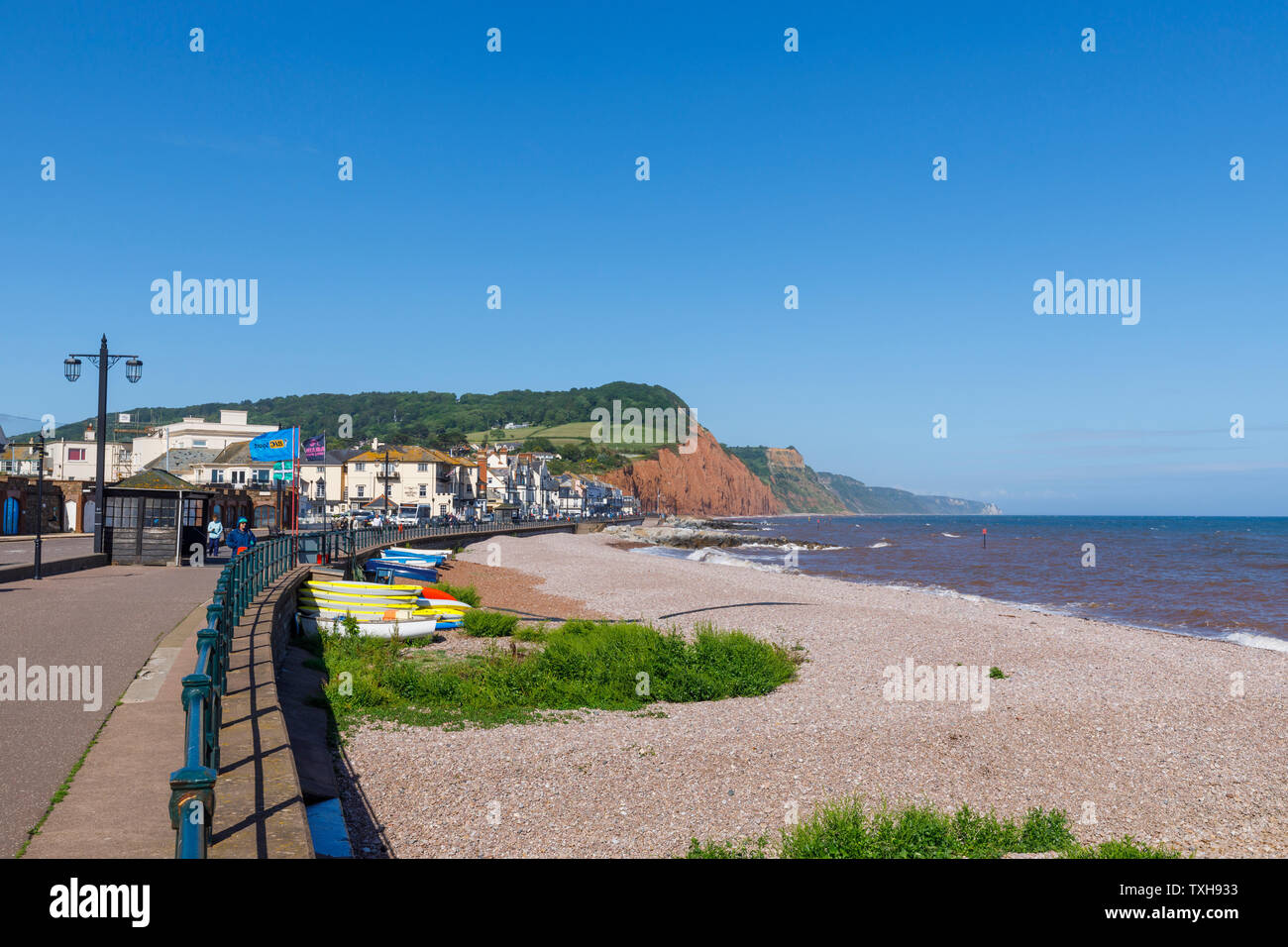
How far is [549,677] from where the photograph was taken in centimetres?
1612

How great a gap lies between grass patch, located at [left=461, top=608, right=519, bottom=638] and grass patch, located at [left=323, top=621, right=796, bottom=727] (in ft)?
10.3

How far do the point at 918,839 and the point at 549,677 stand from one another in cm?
852

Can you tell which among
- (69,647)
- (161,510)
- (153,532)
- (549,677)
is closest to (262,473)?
(161,510)

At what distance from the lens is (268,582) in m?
19.2

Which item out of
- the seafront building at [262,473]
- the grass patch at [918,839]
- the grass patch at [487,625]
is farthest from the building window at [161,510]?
the grass patch at [918,839]

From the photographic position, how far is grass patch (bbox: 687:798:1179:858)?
851 cm

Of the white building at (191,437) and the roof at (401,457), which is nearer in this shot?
the white building at (191,437)

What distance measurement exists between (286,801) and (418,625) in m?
14.3

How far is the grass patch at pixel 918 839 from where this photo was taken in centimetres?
851

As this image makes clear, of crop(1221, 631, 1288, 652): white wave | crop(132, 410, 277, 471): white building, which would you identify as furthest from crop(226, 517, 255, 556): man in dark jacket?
crop(132, 410, 277, 471): white building

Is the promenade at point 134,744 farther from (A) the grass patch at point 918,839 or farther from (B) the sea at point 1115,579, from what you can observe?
(B) the sea at point 1115,579

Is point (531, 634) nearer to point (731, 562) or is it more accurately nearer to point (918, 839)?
point (918, 839)

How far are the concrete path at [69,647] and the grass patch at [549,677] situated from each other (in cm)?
309
